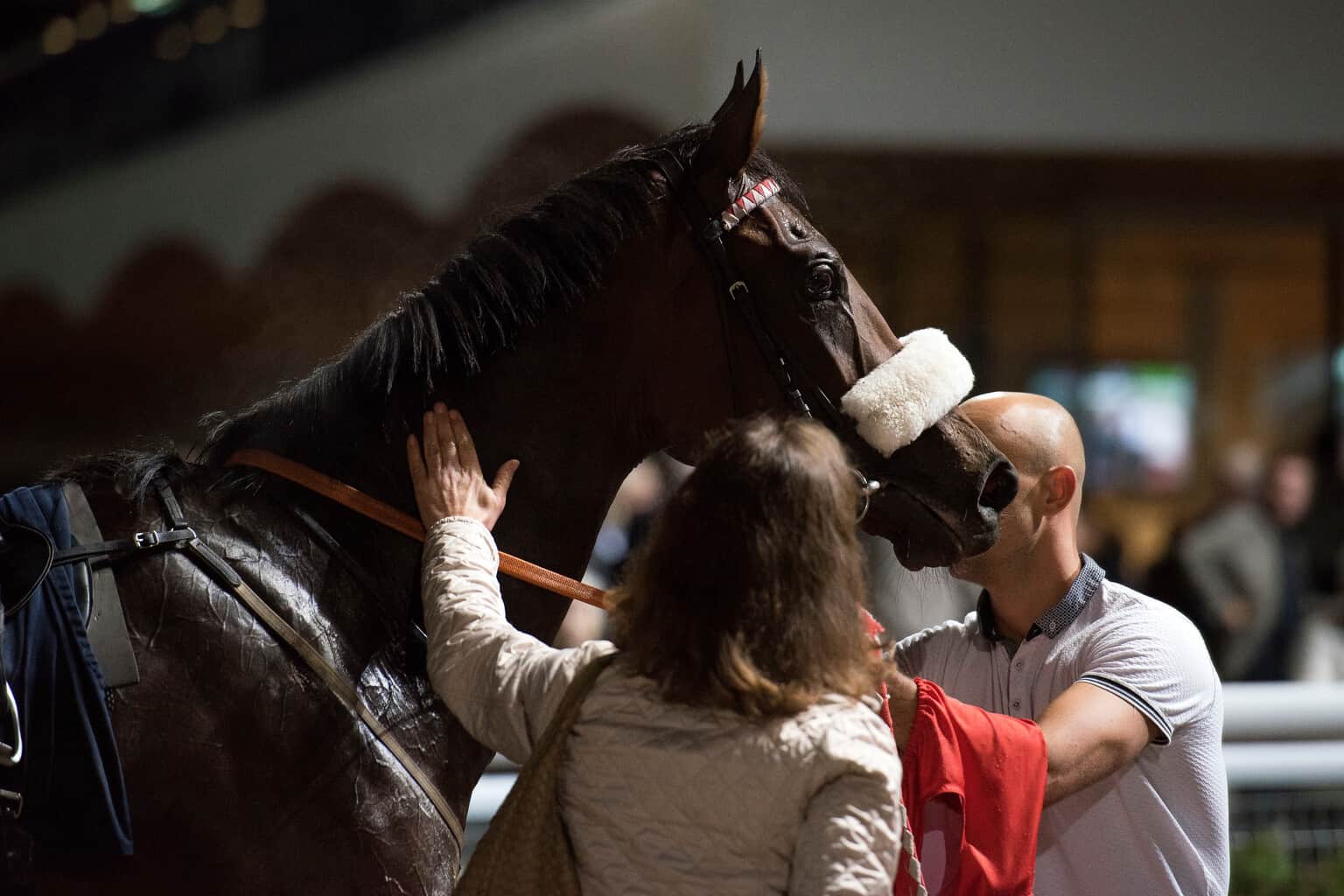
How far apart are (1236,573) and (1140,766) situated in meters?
5.04

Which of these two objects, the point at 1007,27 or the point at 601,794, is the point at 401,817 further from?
the point at 1007,27

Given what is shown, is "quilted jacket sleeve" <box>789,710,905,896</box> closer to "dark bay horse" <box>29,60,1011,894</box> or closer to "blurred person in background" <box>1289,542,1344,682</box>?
"dark bay horse" <box>29,60,1011,894</box>

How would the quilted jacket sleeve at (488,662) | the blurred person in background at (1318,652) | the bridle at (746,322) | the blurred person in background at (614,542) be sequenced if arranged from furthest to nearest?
the blurred person in background at (1318,652) < the blurred person in background at (614,542) < the bridle at (746,322) < the quilted jacket sleeve at (488,662)

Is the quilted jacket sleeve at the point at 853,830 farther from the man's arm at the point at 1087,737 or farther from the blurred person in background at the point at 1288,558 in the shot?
the blurred person in background at the point at 1288,558

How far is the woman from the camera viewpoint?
134 centimetres

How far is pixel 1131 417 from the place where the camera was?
888 cm

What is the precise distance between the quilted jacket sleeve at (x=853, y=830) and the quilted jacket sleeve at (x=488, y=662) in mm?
295

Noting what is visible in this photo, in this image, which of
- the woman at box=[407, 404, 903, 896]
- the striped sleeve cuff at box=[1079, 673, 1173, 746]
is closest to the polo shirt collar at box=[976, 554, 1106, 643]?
the striped sleeve cuff at box=[1079, 673, 1173, 746]

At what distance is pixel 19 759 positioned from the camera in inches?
61.9

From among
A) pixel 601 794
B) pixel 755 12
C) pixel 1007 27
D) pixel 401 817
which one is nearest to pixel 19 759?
pixel 401 817

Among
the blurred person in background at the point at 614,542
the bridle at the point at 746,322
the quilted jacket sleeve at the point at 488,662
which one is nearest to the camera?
the quilted jacket sleeve at the point at 488,662

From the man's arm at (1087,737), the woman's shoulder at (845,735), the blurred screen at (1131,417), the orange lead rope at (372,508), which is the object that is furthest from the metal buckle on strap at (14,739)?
the blurred screen at (1131,417)

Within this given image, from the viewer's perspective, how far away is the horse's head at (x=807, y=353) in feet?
6.22

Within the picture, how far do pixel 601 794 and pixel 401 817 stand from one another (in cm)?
43
